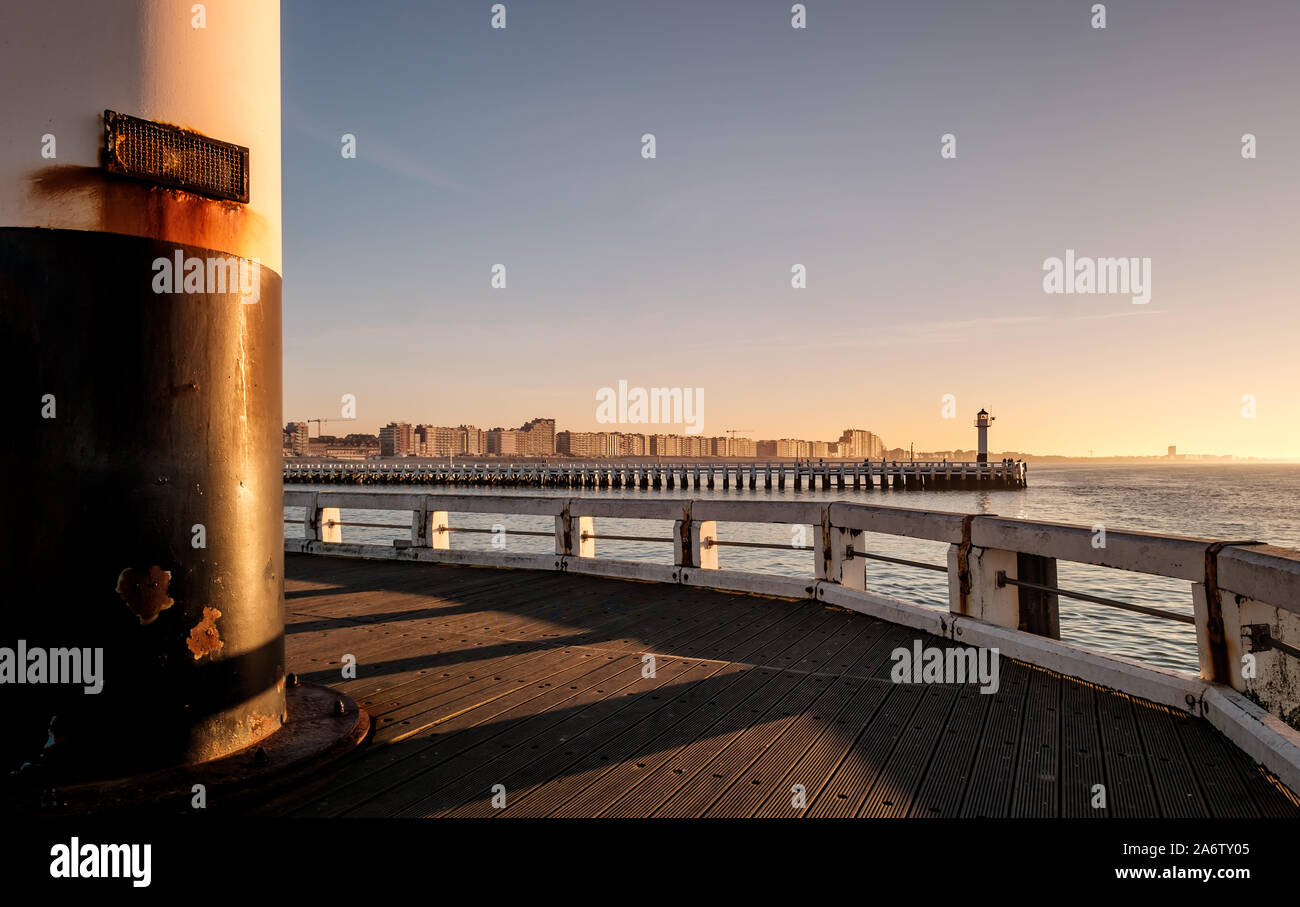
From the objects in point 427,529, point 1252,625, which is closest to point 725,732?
point 1252,625

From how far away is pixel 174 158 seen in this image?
3.48 meters

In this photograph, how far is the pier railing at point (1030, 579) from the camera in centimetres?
393

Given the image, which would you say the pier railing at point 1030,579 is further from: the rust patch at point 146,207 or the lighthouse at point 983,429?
the lighthouse at point 983,429

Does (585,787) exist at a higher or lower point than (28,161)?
lower

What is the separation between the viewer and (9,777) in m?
3.22

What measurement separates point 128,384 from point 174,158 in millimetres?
1090

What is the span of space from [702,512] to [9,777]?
23.0 ft

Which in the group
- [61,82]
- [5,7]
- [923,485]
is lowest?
[923,485]

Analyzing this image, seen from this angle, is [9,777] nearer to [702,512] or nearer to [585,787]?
[585,787]

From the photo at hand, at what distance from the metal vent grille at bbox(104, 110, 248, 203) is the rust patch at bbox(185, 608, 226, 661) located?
2.03m
